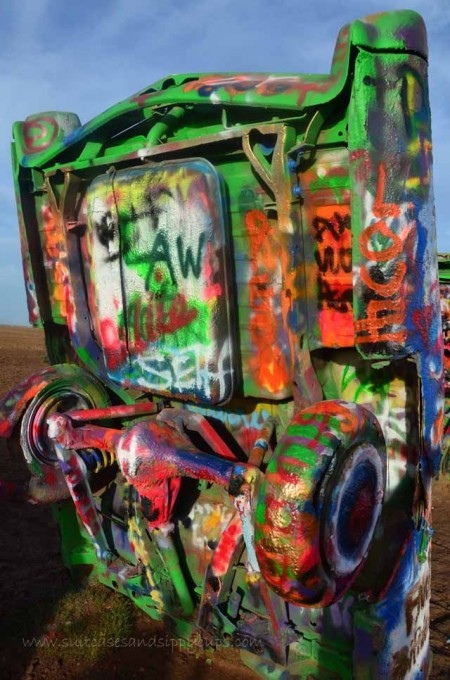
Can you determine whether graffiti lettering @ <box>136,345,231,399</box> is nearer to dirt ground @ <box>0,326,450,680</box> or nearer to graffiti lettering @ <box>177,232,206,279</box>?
graffiti lettering @ <box>177,232,206,279</box>

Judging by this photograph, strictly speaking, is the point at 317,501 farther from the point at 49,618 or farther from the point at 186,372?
the point at 49,618

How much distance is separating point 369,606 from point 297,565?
750mm

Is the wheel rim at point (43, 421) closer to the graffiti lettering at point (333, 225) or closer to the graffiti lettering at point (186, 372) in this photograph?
the graffiti lettering at point (186, 372)

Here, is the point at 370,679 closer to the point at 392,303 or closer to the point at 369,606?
the point at 369,606

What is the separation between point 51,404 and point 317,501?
2.11 m

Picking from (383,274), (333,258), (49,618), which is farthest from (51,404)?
(383,274)

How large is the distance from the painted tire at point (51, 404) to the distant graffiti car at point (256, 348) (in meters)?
0.01

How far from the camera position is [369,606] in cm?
271

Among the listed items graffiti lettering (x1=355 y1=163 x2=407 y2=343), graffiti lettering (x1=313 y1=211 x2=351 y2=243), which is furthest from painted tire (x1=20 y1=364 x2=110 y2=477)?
graffiti lettering (x1=355 y1=163 x2=407 y2=343)

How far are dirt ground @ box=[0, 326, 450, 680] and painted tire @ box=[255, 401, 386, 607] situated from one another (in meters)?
1.62

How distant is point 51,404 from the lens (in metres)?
3.75

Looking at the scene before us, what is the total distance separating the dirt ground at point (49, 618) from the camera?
3.68m

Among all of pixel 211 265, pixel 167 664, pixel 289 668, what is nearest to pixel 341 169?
pixel 211 265

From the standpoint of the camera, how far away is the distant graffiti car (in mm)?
2246
